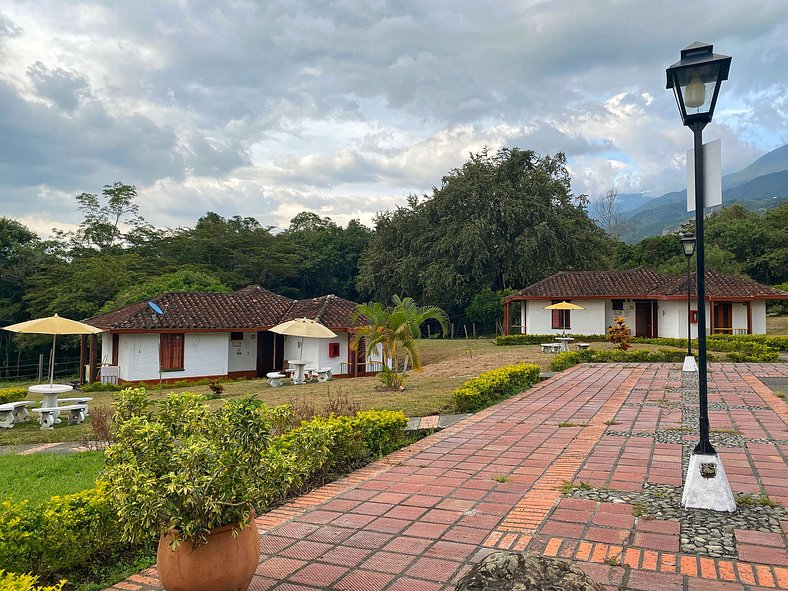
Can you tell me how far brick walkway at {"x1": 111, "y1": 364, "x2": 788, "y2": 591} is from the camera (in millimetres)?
3365

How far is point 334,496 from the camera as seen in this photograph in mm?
5023

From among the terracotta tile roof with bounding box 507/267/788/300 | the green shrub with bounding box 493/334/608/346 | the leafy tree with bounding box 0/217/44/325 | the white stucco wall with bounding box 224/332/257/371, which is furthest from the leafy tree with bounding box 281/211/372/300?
the white stucco wall with bounding box 224/332/257/371

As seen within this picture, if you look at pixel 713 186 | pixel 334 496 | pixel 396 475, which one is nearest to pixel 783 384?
pixel 713 186

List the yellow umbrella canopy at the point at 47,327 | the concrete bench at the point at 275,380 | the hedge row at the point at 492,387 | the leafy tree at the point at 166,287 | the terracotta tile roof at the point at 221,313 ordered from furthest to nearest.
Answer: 1. the leafy tree at the point at 166,287
2. the terracotta tile roof at the point at 221,313
3. the concrete bench at the point at 275,380
4. the yellow umbrella canopy at the point at 47,327
5. the hedge row at the point at 492,387

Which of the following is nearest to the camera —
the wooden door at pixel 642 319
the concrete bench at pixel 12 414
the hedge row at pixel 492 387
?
the hedge row at pixel 492 387

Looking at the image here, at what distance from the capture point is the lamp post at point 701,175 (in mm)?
4379

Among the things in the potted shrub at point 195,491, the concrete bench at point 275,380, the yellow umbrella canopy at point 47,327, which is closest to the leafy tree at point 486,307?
the concrete bench at point 275,380

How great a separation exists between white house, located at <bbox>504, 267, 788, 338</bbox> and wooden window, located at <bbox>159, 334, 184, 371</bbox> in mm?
16637

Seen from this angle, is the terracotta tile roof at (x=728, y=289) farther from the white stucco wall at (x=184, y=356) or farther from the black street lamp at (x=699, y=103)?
the black street lamp at (x=699, y=103)

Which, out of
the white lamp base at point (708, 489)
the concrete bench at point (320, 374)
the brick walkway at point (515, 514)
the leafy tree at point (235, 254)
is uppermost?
the leafy tree at point (235, 254)

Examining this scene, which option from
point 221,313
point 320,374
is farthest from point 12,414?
point 221,313

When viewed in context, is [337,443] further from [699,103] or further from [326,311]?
[326,311]

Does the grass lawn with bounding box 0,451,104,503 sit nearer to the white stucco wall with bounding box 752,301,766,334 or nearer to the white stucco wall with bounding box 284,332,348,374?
the white stucco wall with bounding box 284,332,348,374

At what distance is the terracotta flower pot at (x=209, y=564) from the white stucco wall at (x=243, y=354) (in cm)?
1956
